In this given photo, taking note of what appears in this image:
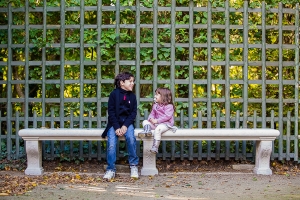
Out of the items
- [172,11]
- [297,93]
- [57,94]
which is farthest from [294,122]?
[57,94]

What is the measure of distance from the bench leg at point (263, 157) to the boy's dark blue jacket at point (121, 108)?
1.97m

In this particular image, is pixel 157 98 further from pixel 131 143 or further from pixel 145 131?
pixel 131 143

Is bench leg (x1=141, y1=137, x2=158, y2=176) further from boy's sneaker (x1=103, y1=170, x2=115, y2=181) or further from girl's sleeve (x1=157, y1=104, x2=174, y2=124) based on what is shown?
boy's sneaker (x1=103, y1=170, x2=115, y2=181)

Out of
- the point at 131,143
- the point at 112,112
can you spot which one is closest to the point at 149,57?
the point at 112,112

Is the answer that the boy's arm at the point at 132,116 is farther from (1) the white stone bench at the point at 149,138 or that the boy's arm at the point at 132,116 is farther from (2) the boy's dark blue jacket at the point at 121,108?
(1) the white stone bench at the point at 149,138

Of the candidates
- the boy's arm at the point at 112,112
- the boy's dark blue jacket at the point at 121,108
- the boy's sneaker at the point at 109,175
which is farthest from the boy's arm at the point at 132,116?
the boy's sneaker at the point at 109,175

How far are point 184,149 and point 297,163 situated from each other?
1.88 m

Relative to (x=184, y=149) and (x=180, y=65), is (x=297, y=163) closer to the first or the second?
(x=184, y=149)

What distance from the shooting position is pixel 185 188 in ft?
22.6

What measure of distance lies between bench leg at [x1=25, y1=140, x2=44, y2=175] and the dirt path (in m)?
1.02

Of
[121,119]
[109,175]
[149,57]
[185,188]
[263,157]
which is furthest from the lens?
[149,57]

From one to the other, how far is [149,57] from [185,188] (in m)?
2.40

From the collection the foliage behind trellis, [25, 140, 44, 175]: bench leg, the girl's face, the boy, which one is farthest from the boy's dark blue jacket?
[25, 140, 44, 175]: bench leg

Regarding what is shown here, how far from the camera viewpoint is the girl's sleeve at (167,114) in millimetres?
7797
